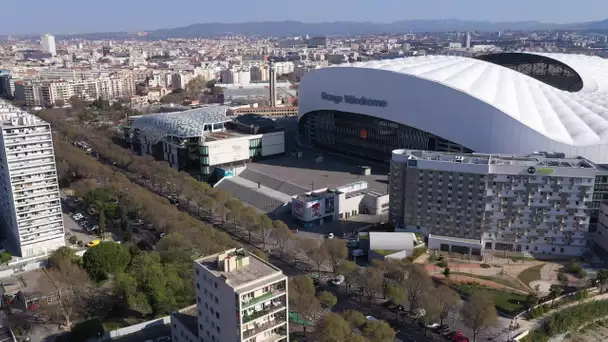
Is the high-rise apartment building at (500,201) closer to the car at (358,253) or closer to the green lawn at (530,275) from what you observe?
the green lawn at (530,275)

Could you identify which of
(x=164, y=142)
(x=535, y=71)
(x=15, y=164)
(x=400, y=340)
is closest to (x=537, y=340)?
(x=400, y=340)

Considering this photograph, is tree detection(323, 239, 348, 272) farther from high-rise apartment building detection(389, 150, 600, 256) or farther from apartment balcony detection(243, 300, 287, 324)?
apartment balcony detection(243, 300, 287, 324)

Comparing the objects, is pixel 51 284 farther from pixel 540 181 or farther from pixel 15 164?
pixel 540 181

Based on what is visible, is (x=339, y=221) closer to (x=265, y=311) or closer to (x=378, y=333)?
(x=378, y=333)

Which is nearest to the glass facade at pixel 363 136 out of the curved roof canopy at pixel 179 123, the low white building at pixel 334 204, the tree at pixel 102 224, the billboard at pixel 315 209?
the low white building at pixel 334 204

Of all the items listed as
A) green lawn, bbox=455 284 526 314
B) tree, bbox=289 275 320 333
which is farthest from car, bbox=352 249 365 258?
tree, bbox=289 275 320 333
